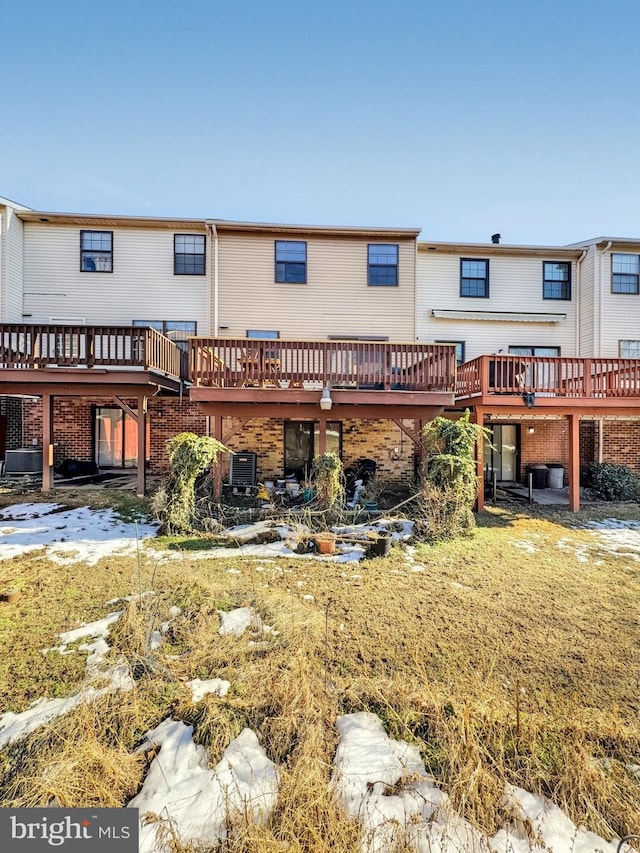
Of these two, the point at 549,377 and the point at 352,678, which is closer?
the point at 352,678

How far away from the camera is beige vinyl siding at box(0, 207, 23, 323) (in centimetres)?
1067

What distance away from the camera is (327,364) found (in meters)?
8.50

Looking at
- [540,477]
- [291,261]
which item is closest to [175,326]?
[291,261]

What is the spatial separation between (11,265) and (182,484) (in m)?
9.50

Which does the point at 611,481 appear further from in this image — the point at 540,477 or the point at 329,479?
the point at 329,479

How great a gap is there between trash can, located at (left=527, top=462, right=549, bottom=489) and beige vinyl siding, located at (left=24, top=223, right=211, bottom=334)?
1125 centimetres

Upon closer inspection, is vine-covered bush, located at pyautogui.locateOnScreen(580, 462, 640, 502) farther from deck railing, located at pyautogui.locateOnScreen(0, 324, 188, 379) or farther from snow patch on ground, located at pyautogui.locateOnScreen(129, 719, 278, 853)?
deck railing, located at pyautogui.locateOnScreen(0, 324, 188, 379)

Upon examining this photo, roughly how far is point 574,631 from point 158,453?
35.8 ft

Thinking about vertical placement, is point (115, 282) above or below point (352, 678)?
above

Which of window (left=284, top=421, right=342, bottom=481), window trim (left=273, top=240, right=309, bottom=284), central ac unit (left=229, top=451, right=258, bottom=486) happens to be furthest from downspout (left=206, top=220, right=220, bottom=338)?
central ac unit (left=229, top=451, right=258, bottom=486)

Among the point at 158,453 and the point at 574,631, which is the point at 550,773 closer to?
the point at 574,631

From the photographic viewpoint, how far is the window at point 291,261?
11.6 meters

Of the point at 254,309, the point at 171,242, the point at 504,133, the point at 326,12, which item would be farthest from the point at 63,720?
the point at 504,133

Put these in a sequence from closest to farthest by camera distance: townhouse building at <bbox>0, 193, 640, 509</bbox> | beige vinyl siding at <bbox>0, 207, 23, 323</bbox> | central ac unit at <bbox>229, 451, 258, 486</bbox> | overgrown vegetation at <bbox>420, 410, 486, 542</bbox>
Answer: overgrown vegetation at <bbox>420, 410, 486, 542</bbox> < townhouse building at <bbox>0, 193, 640, 509</bbox> < central ac unit at <bbox>229, 451, 258, 486</bbox> < beige vinyl siding at <bbox>0, 207, 23, 323</bbox>
